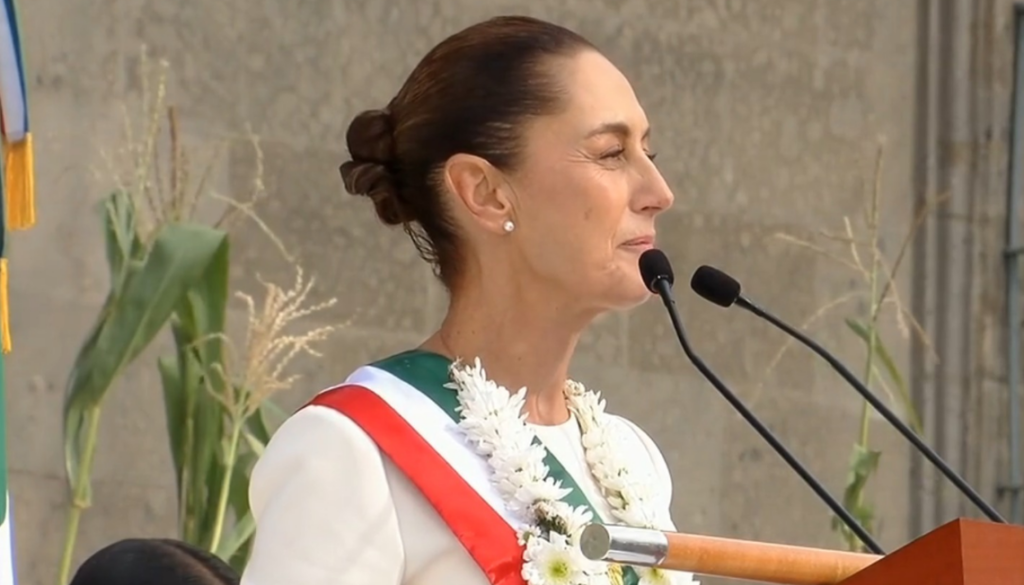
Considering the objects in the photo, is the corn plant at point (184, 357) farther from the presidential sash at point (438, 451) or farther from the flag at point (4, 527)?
the presidential sash at point (438, 451)

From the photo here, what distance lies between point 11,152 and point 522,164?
0.88 metres

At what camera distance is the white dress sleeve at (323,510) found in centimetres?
189

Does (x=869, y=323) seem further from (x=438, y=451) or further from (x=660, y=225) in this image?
(x=438, y=451)

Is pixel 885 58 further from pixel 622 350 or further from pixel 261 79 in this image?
Answer: pixel 261 79

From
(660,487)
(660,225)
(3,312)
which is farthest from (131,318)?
(660,225)

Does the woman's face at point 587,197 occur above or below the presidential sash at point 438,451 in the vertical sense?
above

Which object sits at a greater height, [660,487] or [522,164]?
[522,164]

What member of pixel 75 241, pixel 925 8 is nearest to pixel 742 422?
pixel 925 8

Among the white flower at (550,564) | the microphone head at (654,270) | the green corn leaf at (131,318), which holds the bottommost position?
the white flower at (550,564)

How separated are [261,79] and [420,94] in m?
2.14

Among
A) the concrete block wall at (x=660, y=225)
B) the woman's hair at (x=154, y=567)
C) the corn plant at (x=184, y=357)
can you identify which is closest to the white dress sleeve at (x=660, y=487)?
the woman's hair at (x=154, y=567)

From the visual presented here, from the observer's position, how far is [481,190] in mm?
2125

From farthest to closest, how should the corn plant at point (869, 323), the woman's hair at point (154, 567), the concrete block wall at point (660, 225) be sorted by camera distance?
1. the corn plant at point (869, 323)
2. the concrete block wall at point (660, 225)
3. the woman's hair at point (154, 567)

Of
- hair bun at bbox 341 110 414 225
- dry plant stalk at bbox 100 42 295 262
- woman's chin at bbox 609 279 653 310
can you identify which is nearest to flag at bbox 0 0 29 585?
dry plant stalk at bbox 100 42 295 262
